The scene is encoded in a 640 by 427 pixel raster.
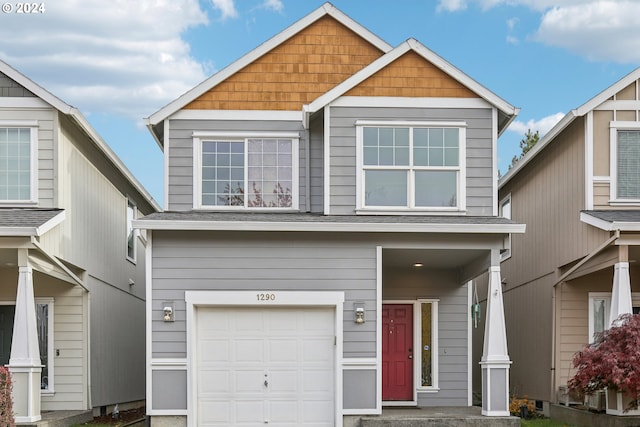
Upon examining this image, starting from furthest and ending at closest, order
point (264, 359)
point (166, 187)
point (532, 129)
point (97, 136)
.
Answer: point (532, 129), point (97, 136), point (166, 187), point (264, 359)

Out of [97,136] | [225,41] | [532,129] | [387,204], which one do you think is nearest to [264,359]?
[387,204]

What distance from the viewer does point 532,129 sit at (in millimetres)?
44500

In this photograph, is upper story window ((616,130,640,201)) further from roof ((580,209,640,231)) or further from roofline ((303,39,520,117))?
roofline ((303,39,520,117))

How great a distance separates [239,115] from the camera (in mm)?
17859

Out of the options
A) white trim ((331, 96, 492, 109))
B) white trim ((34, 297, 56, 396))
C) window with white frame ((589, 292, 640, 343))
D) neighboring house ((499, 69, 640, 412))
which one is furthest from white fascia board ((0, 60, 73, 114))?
window with white frame ((589, 292, 640, 343))

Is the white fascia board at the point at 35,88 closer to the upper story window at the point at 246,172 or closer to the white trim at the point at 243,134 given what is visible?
the white trim at the point at 243,134

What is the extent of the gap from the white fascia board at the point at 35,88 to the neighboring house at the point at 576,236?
31.7ft

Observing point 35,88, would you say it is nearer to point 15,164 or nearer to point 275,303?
point 15,164

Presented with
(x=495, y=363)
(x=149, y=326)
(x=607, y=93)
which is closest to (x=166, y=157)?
(x=149, y=326)

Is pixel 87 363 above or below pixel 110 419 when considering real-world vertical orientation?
above

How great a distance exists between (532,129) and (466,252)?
2949 cm

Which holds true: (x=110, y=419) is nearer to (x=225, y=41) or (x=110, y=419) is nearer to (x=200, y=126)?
(x=200, y=126)

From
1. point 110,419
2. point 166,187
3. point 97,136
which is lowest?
point 110,419

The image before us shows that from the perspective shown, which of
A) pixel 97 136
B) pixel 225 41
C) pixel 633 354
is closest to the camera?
pixel 633 354
